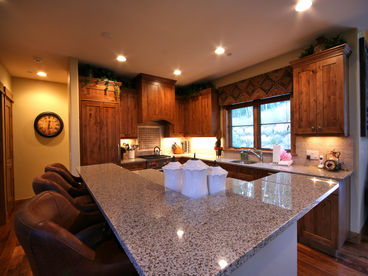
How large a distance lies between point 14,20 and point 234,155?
→ 3868 mm

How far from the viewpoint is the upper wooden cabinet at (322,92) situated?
2.18 metres

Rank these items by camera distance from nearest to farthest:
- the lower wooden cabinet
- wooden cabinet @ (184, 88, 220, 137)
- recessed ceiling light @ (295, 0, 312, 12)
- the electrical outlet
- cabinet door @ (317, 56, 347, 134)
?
recessed ceiling light @ (295, 0, 312, 12) < cabinet door @ (317, 56, 347, 134) < the electrical outlet < the lower wooden cabinet < wooden cabinet @ (184, 88, 220, 137)

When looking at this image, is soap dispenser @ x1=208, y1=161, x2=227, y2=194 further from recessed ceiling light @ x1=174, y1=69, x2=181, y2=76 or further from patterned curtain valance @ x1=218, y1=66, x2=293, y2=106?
recessed ceiling light @ x1=174, y1=69, x2=181, y2=76

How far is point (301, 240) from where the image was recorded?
7.48ft

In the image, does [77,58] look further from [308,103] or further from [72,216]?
[308,103]

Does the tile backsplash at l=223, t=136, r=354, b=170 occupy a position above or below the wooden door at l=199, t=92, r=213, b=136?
below

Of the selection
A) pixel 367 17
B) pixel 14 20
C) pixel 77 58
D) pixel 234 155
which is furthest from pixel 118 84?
pixel 367 17

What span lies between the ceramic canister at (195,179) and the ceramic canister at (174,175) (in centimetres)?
11

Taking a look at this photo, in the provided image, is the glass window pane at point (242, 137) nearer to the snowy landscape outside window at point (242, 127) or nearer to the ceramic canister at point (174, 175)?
the snowy landscape outside window at point (242, 127)

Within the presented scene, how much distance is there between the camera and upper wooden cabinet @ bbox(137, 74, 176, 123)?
381 centimetres

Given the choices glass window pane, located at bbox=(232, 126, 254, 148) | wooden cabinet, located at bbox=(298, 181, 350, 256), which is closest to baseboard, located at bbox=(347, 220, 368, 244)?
wooden cabinet, located at bbox=(298, 181, 350, 256)

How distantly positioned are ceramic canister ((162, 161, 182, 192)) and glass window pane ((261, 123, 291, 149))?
2544mm

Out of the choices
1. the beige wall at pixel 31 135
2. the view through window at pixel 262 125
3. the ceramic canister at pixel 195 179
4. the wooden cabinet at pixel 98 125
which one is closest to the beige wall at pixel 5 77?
the beige wall at pixel 31 135

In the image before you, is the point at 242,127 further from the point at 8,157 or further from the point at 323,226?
the point at 8,157
